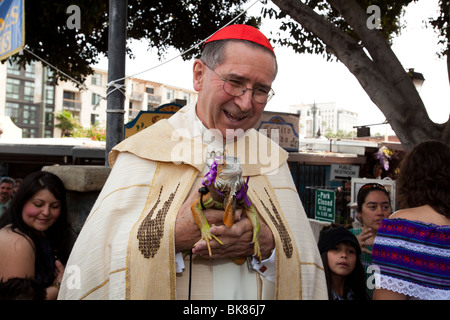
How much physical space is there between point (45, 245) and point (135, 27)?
5.65 m

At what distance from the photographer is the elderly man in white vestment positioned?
1.49m

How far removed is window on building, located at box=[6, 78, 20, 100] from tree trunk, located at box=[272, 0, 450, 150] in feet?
153

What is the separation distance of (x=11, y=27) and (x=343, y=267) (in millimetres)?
4092

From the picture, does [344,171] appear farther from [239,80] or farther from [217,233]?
[217,233]

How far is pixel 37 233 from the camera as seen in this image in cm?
235

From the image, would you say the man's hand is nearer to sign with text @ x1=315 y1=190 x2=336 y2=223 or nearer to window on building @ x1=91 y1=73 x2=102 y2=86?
sign with text @ x1=315 y1=190 x2=336 y2=223

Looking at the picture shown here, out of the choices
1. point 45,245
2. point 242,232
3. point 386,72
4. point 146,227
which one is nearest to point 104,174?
point 45,245

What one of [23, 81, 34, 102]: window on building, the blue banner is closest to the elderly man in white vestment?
the blue banner

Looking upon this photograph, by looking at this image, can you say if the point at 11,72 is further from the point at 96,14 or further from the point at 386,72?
the point at 386,72

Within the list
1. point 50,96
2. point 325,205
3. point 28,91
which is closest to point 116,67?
point 325,205

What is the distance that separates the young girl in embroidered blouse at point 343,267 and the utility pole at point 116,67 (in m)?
1.93

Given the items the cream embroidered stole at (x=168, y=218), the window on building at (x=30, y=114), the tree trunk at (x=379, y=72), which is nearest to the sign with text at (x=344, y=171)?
the tree trunk at (x=379, y=72)

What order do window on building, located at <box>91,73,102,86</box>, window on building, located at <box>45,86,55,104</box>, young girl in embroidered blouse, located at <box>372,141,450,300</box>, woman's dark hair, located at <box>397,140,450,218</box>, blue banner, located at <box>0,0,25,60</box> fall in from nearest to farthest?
young girl in embroidered blouse, located at <box>372,141,450,300</box> → woman's dark hair, located at <box>397,140,450,218</box> → blue banner, located at <box>0,0,25,60</box> → window on building, located at <box>45,86,55,104</box> → window on building, located at <box>91,73,102,86</box>

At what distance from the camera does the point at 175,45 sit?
288 inches
